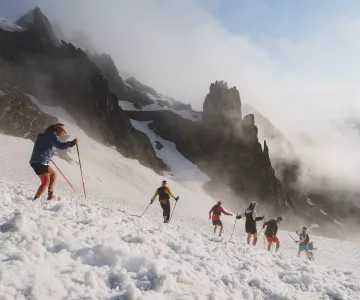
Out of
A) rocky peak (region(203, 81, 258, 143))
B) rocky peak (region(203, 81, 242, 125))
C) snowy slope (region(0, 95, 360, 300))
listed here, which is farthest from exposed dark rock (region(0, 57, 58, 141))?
rocky peak (region(203, 81, 242, 125))

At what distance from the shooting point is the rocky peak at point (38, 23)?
413ft

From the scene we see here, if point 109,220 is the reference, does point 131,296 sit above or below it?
below

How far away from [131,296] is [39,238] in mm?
2328

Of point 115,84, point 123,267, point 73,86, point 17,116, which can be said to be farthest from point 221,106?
point 123,267

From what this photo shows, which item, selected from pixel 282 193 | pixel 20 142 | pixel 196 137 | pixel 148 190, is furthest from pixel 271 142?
pixel 20 142

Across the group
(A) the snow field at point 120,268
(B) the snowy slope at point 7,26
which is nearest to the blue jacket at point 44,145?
(A) the snow field at point 120,268

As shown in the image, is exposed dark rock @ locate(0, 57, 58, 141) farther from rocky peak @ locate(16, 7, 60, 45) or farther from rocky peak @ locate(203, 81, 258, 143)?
rocky peak @ locate(16, 7, 60, 45)

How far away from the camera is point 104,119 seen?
81.5 m

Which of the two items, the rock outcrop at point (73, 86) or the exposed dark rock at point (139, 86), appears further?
the exposed dark rock at point (139, 86)

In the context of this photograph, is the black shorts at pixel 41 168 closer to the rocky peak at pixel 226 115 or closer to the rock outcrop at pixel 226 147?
the rock outcrop at pixel 226 147

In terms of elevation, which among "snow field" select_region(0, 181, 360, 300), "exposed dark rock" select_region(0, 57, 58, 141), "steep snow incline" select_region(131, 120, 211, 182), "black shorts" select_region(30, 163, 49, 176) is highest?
"steep snow incline" select_region(131, 120, 211, 182)

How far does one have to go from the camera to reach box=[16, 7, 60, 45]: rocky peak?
12575cm

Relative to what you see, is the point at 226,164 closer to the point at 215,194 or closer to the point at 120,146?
the point at 215,194

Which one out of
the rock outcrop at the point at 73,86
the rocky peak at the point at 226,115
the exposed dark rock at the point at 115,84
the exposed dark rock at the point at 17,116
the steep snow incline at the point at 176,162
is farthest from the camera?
the exposed dark rock at the point at 115,84
